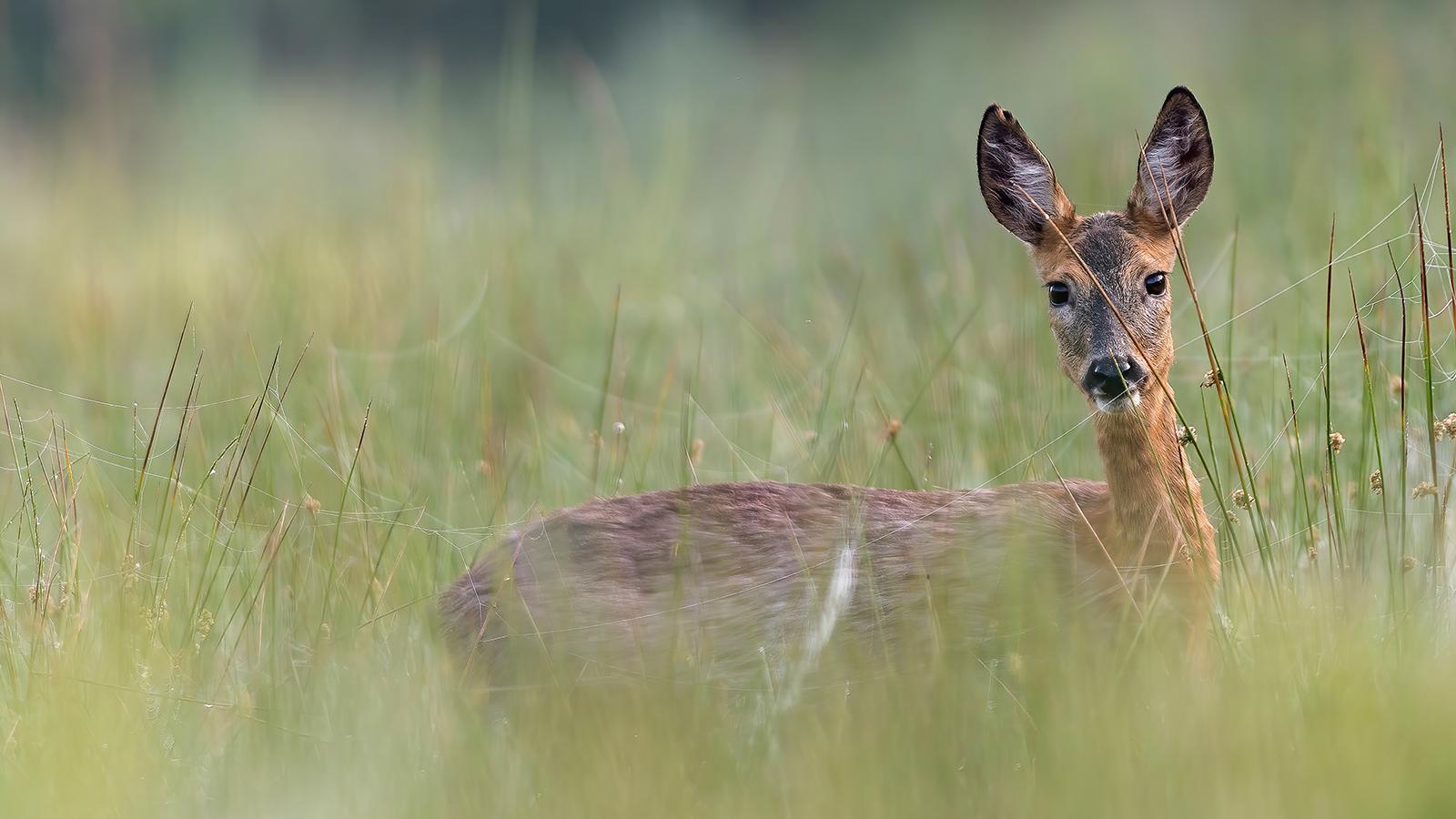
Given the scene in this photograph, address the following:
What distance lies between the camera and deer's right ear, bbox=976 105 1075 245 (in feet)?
11.7

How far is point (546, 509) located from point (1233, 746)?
82.0 inches

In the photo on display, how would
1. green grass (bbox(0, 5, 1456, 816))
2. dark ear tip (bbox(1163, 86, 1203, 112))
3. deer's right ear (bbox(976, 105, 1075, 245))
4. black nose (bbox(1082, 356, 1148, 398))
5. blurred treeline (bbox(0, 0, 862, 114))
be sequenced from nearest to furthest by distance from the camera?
green grass (bbox(0, 5, 1456, 816)) < black nose (bbox(1082, 356, 1148, 398)) < dark ear tip (bbox(1163, 86, 1203, 112)) < deer's right ear (bbox(976, 105, 1075, 245)) < blurred treeline (bbox(0, 0, 862, 114))

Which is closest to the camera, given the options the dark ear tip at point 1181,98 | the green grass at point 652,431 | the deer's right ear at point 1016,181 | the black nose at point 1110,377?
the green grass at point 652,431

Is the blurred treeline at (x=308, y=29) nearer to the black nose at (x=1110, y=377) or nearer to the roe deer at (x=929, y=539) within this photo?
the roe deer at (x=929, y=539)

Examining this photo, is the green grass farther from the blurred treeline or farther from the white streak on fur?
the blurred treeline

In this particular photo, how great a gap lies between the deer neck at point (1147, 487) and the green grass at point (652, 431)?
0.14m

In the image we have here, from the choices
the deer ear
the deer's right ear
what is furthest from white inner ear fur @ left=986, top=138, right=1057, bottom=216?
the deer ear

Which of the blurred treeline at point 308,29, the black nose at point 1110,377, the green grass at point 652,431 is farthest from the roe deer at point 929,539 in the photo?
the blurred treeline at point 308,29

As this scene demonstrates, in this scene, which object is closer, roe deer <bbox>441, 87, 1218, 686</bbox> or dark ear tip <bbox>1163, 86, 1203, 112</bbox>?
roe deer <bbox>441, 87, 1218, 686</bbox>

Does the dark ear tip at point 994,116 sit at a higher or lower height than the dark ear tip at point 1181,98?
lower

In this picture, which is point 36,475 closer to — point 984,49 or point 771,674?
point 771,674

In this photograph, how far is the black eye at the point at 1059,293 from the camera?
3439mm

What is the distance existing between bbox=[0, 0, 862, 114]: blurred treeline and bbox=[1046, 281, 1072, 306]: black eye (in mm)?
12521

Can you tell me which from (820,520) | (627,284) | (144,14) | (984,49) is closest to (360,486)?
(820,520)
